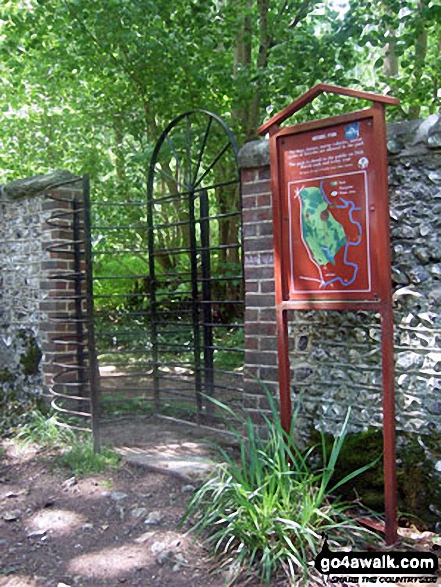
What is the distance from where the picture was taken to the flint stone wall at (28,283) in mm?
5523

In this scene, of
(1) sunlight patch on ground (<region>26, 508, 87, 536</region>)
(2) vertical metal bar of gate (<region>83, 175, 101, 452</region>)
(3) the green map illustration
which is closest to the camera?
(3) the green map illustration

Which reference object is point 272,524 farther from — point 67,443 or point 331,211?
point 67,443

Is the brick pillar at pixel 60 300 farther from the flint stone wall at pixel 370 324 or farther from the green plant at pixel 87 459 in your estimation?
the flint stone wall at pixel 370 324

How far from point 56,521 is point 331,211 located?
2.51 meters

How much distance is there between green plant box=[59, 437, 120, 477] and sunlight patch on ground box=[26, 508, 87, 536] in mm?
496

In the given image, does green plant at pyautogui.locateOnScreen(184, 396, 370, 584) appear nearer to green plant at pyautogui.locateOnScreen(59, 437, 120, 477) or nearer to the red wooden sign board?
the red wooden sign board

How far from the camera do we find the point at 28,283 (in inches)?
232

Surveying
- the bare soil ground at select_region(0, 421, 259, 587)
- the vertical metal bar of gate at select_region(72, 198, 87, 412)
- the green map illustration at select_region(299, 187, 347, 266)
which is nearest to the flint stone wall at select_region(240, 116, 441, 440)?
the green map illustration at select_region(299, 187, 347, 266)

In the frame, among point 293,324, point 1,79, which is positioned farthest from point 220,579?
point 1,79

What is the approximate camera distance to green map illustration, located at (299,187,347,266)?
3287 mm

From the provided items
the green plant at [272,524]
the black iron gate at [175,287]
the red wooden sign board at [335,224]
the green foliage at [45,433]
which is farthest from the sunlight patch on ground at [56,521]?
the black iron gate at [175,287]

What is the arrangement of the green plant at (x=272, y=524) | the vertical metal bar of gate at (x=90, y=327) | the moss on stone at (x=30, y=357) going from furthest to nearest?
the moss on stone at (x=30, y=357) < the vertical metal bar of gate at (x=90, y=327) < the green plant at (x=272, y=524)

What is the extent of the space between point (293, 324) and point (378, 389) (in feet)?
2.27

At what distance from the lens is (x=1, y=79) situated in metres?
10.4
